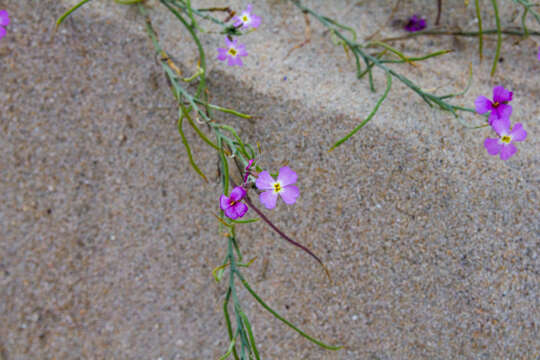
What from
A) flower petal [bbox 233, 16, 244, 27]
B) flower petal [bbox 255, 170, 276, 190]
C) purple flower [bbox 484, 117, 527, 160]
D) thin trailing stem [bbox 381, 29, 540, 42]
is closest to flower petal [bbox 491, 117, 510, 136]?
purple flower [bbox 484, 117, 527, 160]

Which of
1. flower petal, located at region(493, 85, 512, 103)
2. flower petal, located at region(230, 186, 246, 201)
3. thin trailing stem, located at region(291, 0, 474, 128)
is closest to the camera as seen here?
flower petal, located at region(230, 186, 246, 201)

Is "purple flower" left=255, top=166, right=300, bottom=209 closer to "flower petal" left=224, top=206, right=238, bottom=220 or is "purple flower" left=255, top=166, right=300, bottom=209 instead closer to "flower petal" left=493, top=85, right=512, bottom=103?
"flower petal" left=224, top=206, right=238, bottom=220

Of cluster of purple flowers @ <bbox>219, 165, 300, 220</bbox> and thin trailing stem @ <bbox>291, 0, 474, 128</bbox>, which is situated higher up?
thin trailing stem @ <bbox>291, 0, 474, 128</bbox>

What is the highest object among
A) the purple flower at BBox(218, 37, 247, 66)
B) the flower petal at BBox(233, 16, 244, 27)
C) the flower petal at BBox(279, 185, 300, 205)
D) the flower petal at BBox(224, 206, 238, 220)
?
the flower petal at BBox(233, 16, 244, 27)

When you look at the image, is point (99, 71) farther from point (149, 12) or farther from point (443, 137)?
point (443, 137)

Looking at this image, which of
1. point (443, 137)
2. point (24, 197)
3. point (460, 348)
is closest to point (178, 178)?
point (24, 197)
